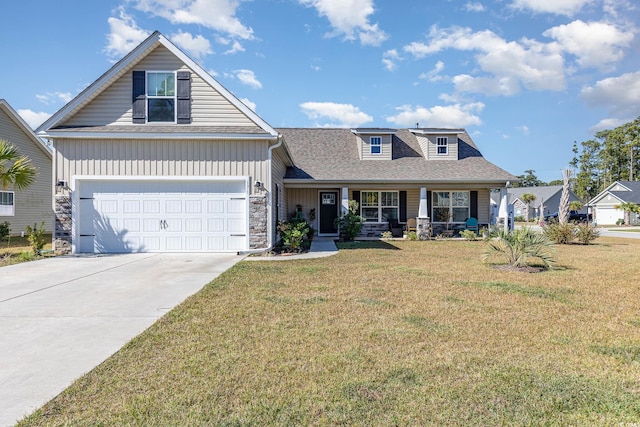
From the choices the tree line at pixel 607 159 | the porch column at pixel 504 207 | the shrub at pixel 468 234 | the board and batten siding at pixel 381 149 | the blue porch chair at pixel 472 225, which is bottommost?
the shrub at pixel 468 234

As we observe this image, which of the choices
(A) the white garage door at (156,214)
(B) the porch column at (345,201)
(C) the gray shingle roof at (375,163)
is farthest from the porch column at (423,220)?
(A) the white garage door at (156,214)

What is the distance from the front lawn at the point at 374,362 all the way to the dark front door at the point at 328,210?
38.6 feet

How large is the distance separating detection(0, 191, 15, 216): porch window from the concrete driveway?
34.3 feet

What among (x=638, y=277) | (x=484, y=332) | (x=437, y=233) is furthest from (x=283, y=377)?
(x=437, y=233)

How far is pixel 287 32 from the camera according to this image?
561 inches

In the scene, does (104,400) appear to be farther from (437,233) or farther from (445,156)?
(445,156)

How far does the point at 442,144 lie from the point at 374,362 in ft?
56.6

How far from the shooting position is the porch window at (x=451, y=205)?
737 inches

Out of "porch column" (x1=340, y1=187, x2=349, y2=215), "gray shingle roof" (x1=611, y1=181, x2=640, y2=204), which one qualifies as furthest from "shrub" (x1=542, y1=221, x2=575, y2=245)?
"gray shingle roof" (x1=611, y1=181, x2=640, y2=204)

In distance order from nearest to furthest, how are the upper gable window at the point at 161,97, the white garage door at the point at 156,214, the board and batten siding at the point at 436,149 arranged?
the white garage door at the point at 156,214
the upper gable window at the point at 161,97
the board and batten siding at the point at 436,149

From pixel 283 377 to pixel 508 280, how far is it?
19.9 ft

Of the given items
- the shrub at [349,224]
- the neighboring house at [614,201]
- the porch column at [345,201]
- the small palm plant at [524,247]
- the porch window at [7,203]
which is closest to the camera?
the small palm plant at [524,247]

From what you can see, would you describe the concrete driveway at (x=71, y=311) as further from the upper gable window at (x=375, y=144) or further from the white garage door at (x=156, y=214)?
the upper gable window at (x=375, y=144)

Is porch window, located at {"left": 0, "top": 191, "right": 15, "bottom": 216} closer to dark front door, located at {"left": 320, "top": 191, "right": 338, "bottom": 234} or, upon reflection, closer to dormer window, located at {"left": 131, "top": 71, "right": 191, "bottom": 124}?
dormer window, located at {"left": 131, "top": 71, "right": 191, "bottom": 124}
